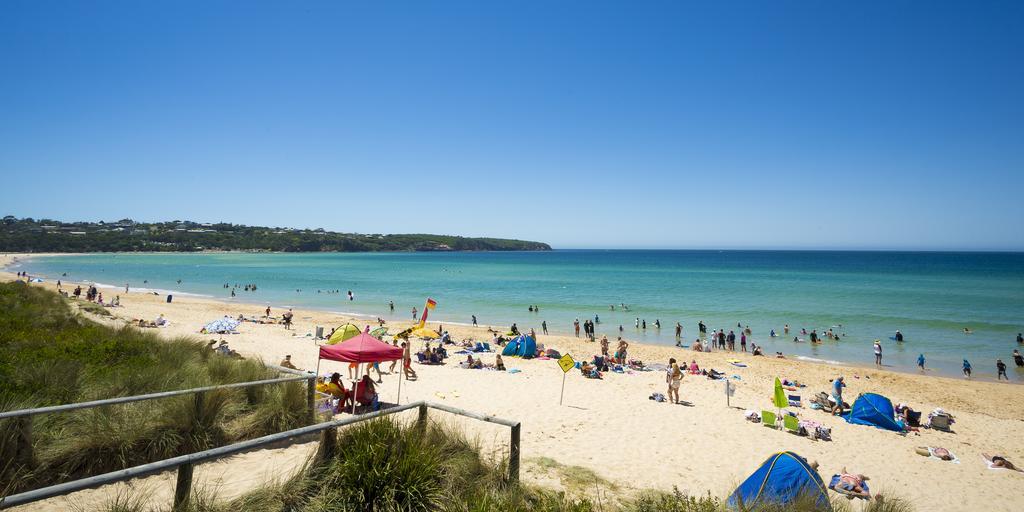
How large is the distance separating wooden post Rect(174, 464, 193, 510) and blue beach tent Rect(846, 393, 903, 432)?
1543 cm

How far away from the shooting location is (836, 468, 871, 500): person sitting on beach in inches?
315

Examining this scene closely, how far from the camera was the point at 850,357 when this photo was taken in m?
24.6

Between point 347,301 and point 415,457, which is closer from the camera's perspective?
point 415,457

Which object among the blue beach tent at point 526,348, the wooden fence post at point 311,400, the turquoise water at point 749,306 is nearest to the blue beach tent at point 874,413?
the blue beach tent at point 526,348

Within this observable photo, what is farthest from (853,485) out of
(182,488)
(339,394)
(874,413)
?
(339,394)

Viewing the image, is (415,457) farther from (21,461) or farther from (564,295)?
(564,295)

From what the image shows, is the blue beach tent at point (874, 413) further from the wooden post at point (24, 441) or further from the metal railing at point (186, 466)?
the wooden post at point (24, 441)

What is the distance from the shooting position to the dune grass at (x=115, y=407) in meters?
5.10

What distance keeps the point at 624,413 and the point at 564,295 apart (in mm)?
40160

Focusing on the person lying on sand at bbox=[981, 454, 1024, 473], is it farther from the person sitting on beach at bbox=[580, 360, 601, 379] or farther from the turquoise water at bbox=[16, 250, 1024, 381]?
the turquoise water at bbox=[16, 250, 1024, 381]

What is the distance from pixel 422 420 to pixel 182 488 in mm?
2265

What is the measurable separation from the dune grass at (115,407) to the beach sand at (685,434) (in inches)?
18.4

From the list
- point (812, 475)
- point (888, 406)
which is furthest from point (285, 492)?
point (888, 406)

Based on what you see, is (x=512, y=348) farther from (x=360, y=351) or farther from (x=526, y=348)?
(x=360, y=351)
